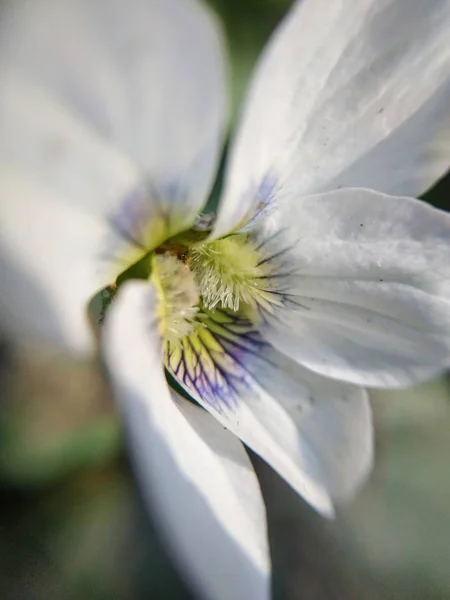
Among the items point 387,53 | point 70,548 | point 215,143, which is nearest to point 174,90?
point 215,143

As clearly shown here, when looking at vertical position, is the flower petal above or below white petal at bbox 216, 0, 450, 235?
below

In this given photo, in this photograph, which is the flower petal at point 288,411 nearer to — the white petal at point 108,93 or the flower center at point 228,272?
the flower center at point 228,272

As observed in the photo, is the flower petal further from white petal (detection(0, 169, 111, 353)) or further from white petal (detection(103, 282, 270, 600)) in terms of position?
white petal (detection(0, 169, 111, 353))

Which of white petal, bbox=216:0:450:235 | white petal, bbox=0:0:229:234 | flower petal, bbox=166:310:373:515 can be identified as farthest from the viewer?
flower petal, bbox=166:310:373:515

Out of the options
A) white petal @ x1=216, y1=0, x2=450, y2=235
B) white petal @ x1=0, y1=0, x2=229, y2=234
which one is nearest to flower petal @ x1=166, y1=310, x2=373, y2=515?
white petal @ x1=216, y1=0, x2=450, y2=235

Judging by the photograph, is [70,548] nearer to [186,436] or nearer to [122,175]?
[186,436]

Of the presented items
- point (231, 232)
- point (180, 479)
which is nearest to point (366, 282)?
point (231, 232)
